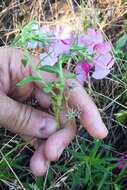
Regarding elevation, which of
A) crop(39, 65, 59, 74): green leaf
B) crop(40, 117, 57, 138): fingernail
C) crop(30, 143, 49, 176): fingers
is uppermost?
crop(39, 65, 59, 74): green leaf

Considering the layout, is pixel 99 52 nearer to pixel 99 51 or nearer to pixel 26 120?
pixel 99 51

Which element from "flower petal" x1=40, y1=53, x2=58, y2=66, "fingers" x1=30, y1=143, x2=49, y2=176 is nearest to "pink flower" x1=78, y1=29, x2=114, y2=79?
"flower petal" x1=40, y1=53, x2=58, y2=66

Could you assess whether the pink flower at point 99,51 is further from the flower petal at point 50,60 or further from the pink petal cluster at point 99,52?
the flower petal at point 50,60

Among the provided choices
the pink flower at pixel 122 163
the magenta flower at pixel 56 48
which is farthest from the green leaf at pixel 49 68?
the pink flower at pixel 122 163

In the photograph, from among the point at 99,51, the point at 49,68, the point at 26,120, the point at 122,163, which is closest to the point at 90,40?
the point at 99,51

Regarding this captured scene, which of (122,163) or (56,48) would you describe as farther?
(122,163)

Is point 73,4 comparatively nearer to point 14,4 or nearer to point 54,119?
point 14,4

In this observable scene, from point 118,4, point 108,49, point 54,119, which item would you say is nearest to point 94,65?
point 108,49

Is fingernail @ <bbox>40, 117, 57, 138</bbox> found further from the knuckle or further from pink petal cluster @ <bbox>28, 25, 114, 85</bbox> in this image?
pink petal cluster @ <bbox>28, 25, 114, 85</bbox>

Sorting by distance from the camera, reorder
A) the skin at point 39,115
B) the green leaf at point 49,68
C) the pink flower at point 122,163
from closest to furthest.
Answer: the green leaf at point 49,68, the skin at point 39,115, the pink flower at point 122,163
